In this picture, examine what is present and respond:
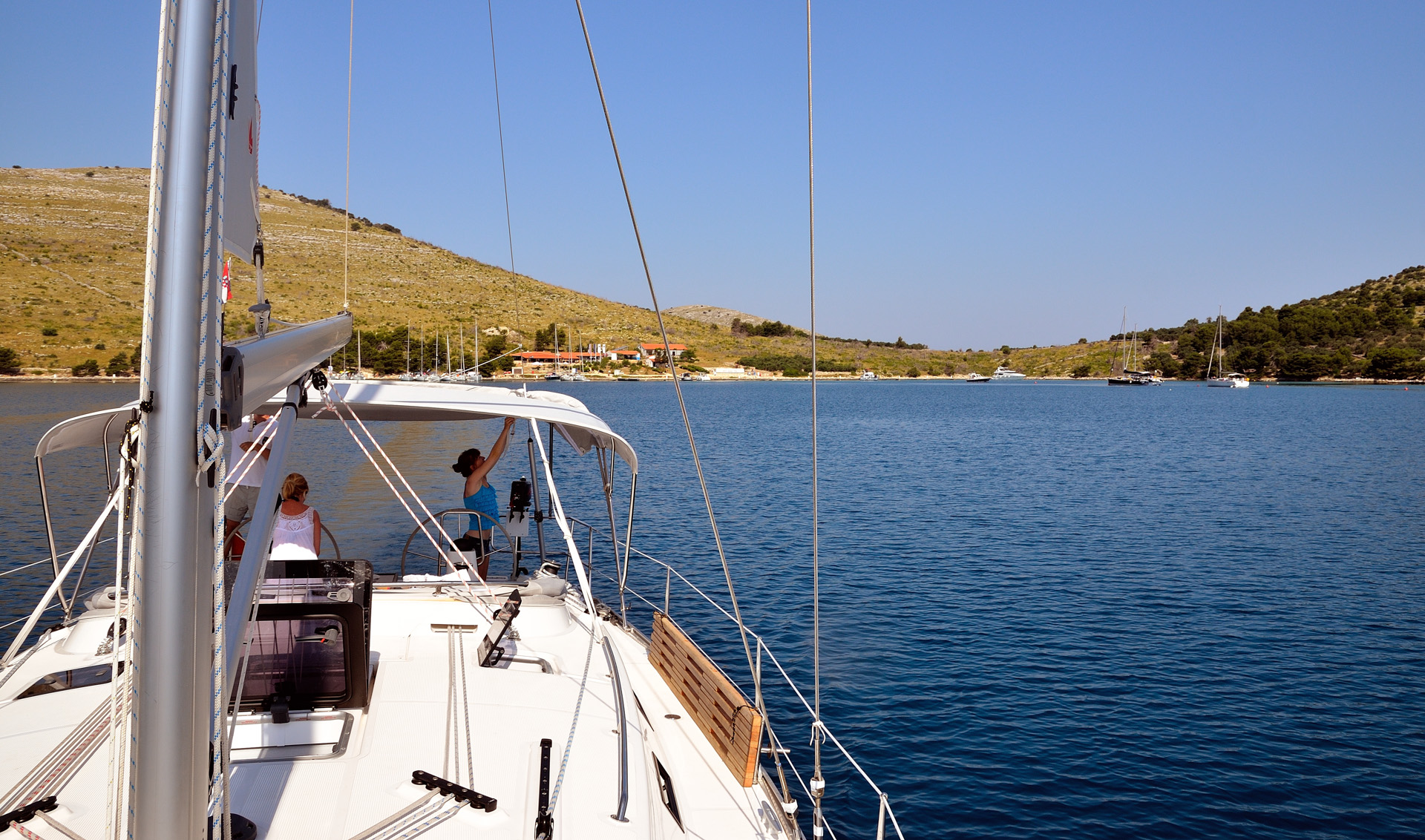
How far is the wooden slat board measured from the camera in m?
5.65

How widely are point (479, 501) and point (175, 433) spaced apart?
7.27m

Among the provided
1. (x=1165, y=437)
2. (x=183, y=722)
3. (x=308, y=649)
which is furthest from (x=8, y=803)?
(x=1165, y=437)

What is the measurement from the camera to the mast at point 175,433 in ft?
7.22

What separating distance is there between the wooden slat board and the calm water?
2529mm

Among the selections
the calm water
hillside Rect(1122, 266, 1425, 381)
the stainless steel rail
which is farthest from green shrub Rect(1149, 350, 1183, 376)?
the stainless steel rail

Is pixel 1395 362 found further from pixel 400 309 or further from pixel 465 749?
pixel 465 749

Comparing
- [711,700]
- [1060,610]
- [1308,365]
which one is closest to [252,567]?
[711,700]

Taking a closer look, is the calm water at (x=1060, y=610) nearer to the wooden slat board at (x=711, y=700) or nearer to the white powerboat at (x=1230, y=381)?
the wooden slat board at (x=711, y=700)

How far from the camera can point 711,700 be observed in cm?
637

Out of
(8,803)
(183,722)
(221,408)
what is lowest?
(8,803)

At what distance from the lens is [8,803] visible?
372 centimetres

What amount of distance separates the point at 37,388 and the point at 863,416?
59401 millimetres

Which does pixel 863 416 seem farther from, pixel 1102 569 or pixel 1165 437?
pixel 1102 569

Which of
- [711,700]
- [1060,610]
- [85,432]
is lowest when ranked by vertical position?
[1060,610]
